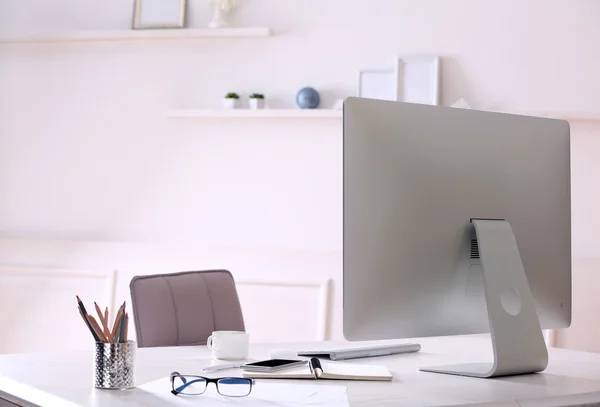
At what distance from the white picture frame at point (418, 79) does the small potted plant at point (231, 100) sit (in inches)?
27.2

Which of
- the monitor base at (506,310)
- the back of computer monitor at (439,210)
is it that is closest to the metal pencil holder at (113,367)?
the back of computer monitor at (439,210)

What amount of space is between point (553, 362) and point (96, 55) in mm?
2662

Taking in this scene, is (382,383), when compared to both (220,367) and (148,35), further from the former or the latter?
(148,35)

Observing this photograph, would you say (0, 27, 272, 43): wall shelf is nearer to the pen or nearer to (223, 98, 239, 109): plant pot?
(223, 98, 239, 109): plant pot

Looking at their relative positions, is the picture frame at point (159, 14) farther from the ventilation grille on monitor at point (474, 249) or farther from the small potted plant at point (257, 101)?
the ventilation grille on monitor at point (474, 249)

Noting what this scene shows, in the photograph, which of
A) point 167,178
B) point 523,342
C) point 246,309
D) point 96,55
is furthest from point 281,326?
point 523,342

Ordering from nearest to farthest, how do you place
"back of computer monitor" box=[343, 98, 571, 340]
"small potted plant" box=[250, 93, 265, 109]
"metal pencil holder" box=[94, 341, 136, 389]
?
"metal pencil holder" box=[94, 341, 136, 389], "back of computer monitor" box=[343, 98, 571, 340], "small potted plant" box=[250, 93, 265, 109]

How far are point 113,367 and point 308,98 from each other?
2165 millimetres

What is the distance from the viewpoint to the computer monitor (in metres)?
1.69

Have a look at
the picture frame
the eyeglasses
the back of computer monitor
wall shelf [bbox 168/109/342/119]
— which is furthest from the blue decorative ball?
the eyeglasses

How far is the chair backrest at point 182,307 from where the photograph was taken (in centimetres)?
230

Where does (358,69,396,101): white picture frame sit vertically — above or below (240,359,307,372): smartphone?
above

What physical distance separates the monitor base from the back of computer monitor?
0.04 m

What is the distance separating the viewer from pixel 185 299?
95.1 inches
